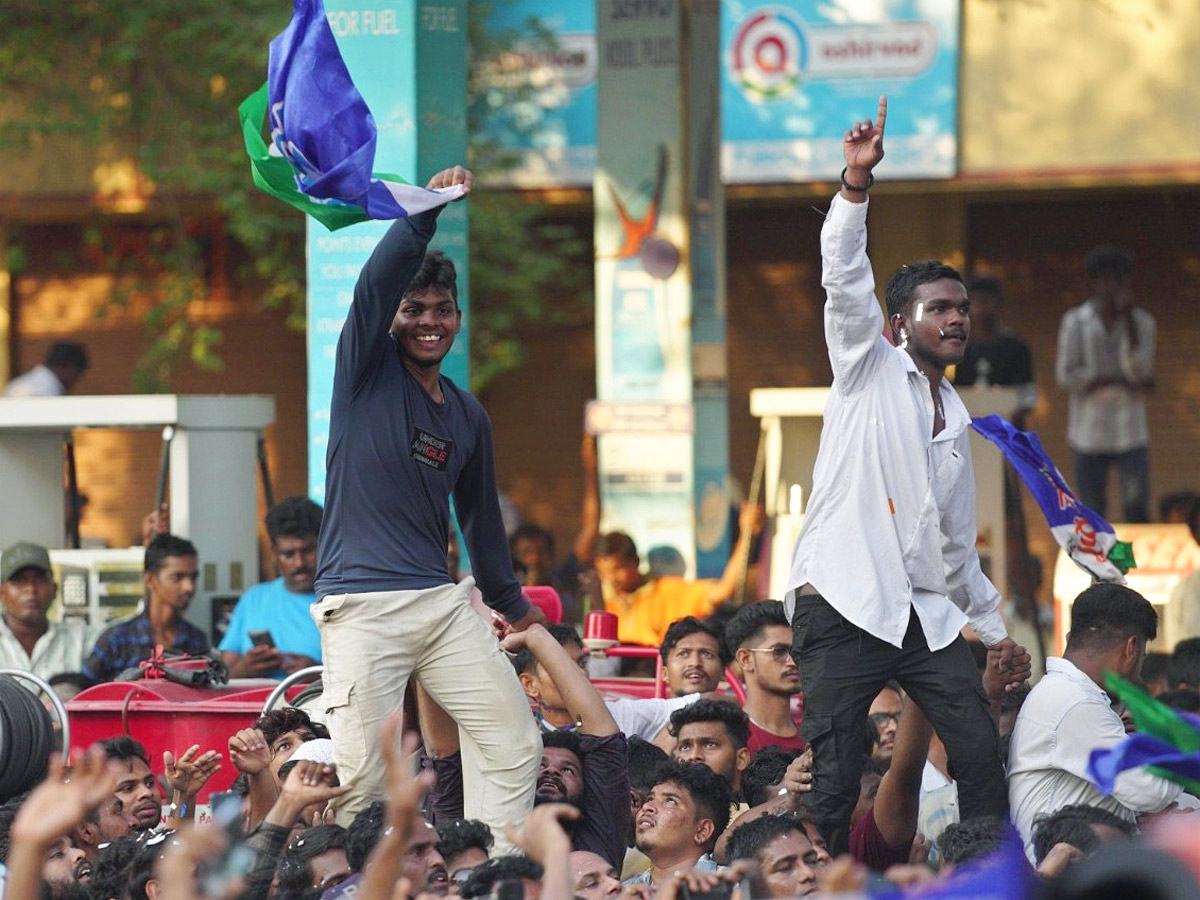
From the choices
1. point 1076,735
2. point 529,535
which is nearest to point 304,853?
point 1076,735

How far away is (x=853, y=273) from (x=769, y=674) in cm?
254

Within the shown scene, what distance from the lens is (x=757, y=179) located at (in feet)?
51.8

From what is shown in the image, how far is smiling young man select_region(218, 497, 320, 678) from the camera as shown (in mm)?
9289

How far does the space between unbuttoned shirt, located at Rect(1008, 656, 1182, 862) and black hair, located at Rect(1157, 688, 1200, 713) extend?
1592 mm

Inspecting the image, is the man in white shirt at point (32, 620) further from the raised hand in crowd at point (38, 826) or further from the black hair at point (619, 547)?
the raised hand in crowd at point (38, 826)

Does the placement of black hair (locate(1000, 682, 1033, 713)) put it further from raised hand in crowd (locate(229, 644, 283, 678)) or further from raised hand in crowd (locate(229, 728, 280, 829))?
raised hand in crowd (locate(229, 644, 283, 678))

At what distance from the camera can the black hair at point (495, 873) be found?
5320mm

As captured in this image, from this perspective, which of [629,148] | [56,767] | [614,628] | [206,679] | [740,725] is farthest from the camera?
[629,148]

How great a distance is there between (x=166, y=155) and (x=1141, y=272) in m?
8.07

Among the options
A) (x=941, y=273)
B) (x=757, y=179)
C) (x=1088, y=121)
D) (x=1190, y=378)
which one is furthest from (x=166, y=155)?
(x=941, y=273)

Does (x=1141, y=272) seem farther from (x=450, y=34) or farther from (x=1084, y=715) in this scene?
(x=1084, y=715)

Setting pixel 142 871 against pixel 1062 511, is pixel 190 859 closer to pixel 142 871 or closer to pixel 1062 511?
pixel 142 871

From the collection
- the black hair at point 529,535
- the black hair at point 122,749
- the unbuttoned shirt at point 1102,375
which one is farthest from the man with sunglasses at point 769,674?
the unbuttoned shirt at point 1102,375

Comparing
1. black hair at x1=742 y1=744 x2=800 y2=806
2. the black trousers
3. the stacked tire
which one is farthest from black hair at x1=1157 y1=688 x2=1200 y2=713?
the stacked tire
